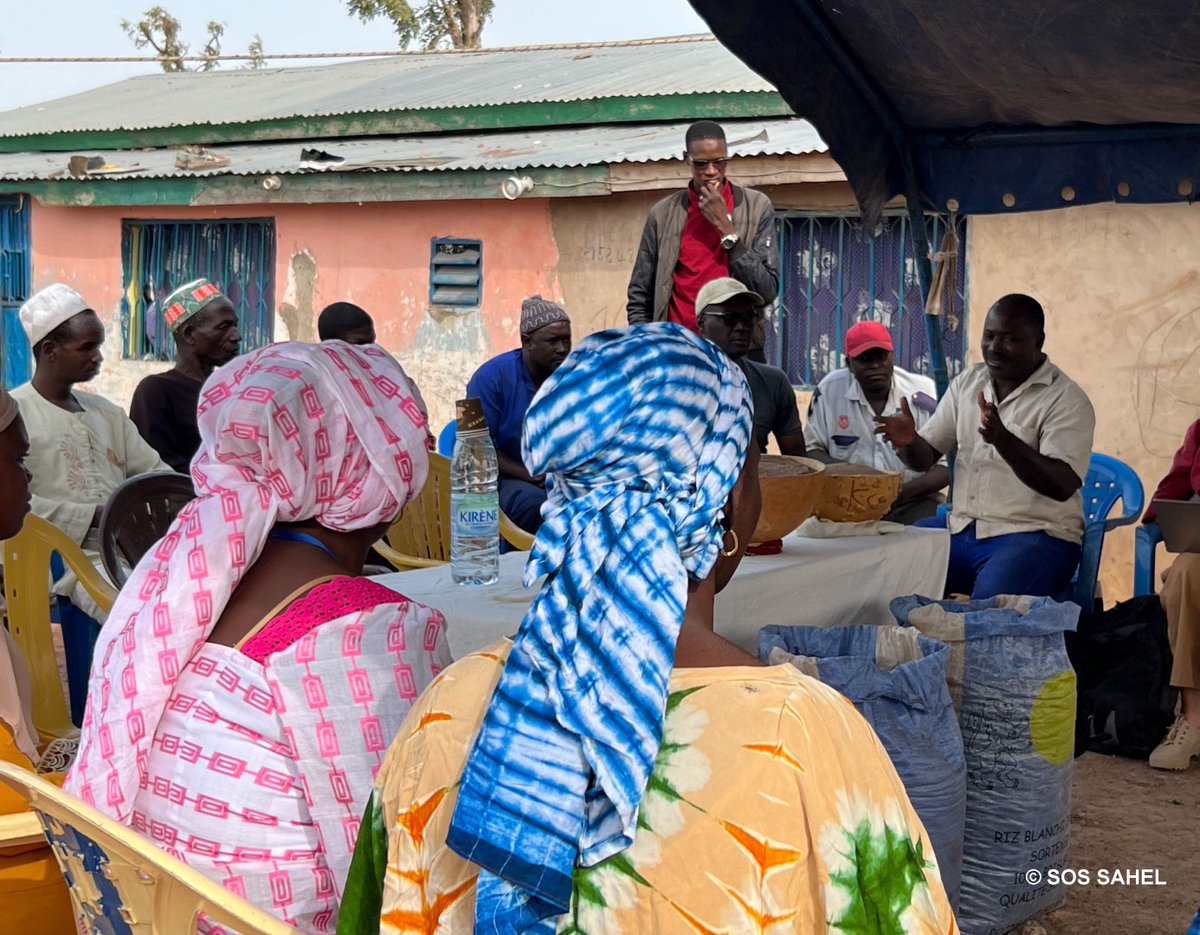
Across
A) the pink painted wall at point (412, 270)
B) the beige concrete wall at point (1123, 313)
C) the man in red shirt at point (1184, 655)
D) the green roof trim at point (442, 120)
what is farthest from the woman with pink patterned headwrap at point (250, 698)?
the pink painted wall at point (412, 270)

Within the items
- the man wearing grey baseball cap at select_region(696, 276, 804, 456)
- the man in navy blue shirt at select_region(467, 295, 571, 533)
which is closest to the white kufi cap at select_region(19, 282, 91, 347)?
the man in navy blue shirt at select_region(467, 295, 571, 533)

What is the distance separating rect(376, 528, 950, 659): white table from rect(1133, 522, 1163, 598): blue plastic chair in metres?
1.44

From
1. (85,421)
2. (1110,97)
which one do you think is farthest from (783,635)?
(85,421)

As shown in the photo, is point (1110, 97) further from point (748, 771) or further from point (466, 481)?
point (748, 771)

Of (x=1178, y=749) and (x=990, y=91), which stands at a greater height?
(x=990, y=91)

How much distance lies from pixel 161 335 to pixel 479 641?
1069 centimetres

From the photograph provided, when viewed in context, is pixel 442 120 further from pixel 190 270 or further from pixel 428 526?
pixel 428 526

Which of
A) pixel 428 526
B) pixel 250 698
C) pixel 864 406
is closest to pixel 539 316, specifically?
pixel 428 526

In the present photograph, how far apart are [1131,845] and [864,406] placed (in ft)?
8.11

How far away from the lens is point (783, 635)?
329 centimetres

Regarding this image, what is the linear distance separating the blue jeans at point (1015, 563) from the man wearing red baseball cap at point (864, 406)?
2.33ft

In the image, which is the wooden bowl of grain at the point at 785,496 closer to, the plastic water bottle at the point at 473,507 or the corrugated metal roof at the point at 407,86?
the plastic water bottle at the point at 473,507

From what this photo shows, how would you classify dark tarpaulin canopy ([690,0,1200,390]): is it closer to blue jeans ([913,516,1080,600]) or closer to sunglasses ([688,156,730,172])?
blue jeans ([913,516,1080,600])

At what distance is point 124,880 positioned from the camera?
1628mm
